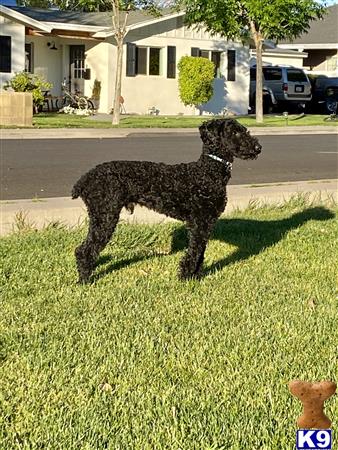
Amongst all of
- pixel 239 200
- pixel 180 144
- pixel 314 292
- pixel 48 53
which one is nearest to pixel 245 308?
pixel 314 292

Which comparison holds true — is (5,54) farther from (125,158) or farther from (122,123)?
(125,158)

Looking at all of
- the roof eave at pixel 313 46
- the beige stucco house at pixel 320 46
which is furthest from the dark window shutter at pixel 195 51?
the roof eave at pixel 313 46

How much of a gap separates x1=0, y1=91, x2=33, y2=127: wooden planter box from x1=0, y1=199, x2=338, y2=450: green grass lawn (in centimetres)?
1665

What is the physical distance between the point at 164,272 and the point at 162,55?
27.1m

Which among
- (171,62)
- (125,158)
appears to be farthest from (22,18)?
(125,158)

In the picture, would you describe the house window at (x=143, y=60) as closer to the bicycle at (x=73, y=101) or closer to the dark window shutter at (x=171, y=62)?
the dark window shutter at (x=171, y=62)

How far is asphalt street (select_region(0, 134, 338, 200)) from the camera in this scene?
1163 cm

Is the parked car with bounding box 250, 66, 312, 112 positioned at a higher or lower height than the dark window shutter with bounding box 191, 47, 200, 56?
lower

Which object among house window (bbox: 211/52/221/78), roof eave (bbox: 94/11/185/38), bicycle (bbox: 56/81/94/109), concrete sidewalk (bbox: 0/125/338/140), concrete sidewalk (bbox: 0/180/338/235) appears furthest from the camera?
house window (bbox: 211/52/221/78)

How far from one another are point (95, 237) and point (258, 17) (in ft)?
83.3

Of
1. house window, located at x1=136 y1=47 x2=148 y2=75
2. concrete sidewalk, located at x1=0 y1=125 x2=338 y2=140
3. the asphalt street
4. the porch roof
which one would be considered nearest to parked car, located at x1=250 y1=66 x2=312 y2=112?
the porch roof

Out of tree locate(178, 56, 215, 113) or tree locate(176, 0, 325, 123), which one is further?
tree locate(178, 56, 215, 113)

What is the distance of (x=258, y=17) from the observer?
2956 cm

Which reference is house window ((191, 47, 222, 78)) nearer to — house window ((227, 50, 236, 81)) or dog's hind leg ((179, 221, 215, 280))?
house window ((227, 50, 236, 81))
